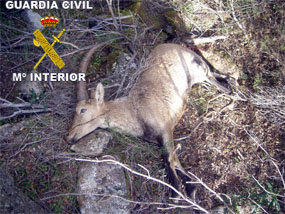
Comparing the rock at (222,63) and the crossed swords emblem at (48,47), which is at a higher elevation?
the crossed swords emblem at (48,47)

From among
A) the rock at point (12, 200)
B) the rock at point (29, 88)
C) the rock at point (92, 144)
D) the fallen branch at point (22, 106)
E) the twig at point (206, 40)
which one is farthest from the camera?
the twig at point (206, 40)

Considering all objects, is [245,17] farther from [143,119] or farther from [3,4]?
[3,4]

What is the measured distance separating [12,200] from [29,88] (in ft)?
7.89

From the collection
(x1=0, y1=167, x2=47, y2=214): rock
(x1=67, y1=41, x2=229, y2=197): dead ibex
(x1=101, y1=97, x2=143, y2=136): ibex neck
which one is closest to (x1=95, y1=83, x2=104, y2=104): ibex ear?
(x1=67, y1=41, x2=229, y2=197): dead ibex

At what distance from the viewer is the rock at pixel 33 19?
19.3ft

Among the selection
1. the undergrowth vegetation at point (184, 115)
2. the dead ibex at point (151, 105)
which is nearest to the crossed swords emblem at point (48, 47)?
the undergrowth vegetation at point (184, 115)

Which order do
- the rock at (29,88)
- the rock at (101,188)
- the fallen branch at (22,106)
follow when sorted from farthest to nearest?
the rock at (29,88), the fallen branch at (22,106), the rock at (101,188)

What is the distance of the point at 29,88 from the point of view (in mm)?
5152

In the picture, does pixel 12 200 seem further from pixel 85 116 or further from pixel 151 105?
pixel 151 105

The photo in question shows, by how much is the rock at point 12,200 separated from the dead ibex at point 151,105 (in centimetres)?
113

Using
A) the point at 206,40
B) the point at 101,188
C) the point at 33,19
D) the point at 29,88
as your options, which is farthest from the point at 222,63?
the point at 33,19

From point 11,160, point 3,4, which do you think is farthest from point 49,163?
Result: point 3,4

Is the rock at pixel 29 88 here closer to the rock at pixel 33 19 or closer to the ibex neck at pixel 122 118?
the rock at pixel 33 19

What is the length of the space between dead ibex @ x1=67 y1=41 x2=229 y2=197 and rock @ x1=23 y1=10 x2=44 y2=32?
1.97 metres
